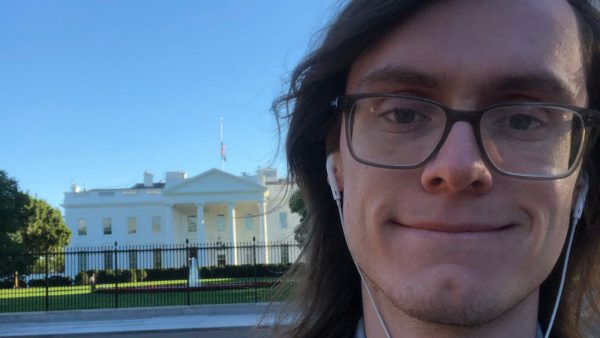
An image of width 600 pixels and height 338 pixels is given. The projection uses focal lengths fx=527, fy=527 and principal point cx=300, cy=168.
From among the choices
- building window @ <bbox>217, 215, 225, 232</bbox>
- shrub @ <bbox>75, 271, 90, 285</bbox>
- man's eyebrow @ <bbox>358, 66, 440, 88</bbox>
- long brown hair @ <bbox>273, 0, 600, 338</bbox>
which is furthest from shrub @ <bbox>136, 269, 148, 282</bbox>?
man's eyebrow @ <bbox>358, 66, 440, 88</bbox>

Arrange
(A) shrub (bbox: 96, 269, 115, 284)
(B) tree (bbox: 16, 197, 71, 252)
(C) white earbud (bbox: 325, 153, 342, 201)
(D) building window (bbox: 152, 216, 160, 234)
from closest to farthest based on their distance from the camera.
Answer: (C) white earbud (bbox: 325, 153, 342, 201)
(A) shrub (bbox: 96, 269, 115, 284)
(B) tree (bbox: 16, 197, 71, 252)
(D) building window (bbox: 152, 216, 160, 234)

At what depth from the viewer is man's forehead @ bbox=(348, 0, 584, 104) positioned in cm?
125

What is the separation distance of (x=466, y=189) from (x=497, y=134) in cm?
15

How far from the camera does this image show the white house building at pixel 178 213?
63.8 metres

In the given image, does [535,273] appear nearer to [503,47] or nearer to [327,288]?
[503,47]

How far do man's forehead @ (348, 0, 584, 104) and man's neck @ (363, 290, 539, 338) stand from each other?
1.85 feet

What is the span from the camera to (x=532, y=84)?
4.06 feet

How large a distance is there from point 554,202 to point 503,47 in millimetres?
383

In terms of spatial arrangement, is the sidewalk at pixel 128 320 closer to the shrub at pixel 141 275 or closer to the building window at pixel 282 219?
the shrub at pixel 141 275

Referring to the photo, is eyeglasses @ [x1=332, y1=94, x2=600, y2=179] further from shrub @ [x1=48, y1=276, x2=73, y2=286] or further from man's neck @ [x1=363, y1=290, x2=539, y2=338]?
shrub @ [x1=48, y1=276, x2=73, y2=286]

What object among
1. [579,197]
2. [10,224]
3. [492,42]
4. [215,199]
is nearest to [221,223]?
[215,199]

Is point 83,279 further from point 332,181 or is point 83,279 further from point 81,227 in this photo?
point 81,227

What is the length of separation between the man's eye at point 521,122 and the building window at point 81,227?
75.8m

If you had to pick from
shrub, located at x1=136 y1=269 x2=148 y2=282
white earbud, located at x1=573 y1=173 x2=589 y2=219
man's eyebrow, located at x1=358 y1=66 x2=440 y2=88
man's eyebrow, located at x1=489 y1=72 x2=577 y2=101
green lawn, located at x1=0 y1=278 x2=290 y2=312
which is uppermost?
man's eyebrow, located at x1=358 y1=66 x2=440 y2=88
